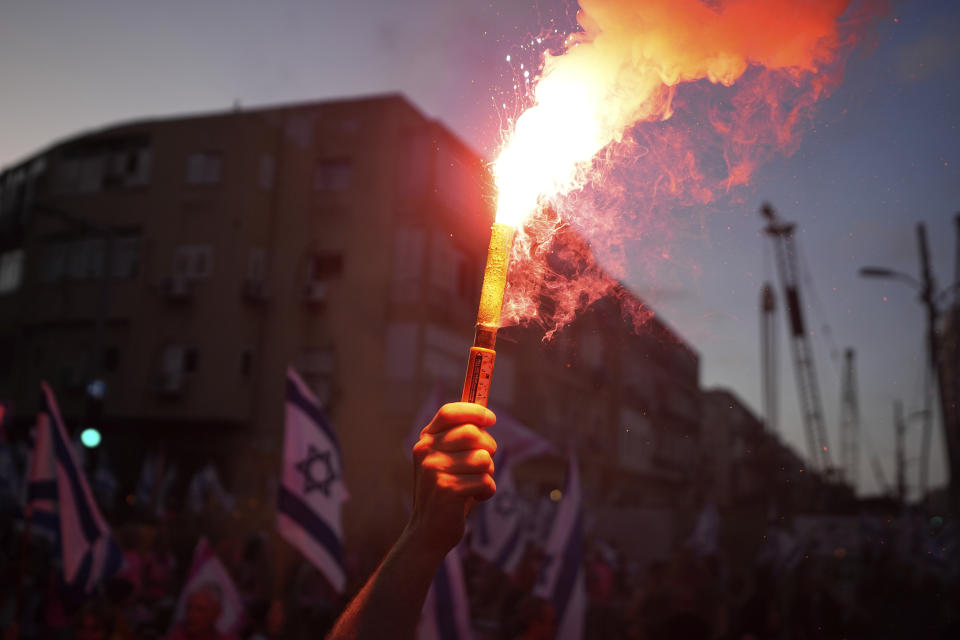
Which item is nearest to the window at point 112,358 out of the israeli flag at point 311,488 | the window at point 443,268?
the window at point 443,268

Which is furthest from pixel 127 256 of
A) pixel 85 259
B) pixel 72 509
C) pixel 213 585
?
pixel 213 585

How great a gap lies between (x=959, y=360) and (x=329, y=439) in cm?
701

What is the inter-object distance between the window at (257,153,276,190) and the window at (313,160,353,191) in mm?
1984

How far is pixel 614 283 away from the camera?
3.28m

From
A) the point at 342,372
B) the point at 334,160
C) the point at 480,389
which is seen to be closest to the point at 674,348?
the point at 480,389

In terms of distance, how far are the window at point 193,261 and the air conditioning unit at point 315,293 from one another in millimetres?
3891

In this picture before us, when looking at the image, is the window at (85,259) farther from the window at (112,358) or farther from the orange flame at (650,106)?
the orange flame at (650,106)

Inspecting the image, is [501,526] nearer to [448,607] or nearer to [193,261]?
[448,607]

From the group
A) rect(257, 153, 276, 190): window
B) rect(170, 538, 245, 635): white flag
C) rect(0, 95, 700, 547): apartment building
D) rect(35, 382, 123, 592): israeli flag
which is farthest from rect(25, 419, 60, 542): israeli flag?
rect(257, 153, 276, 190): window

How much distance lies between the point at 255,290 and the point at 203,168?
522 centimetres

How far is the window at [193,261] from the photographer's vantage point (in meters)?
30.4

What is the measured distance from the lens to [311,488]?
26.2ft

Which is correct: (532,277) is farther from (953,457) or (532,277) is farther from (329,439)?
(953,457)

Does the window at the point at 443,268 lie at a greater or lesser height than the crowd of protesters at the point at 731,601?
greater
